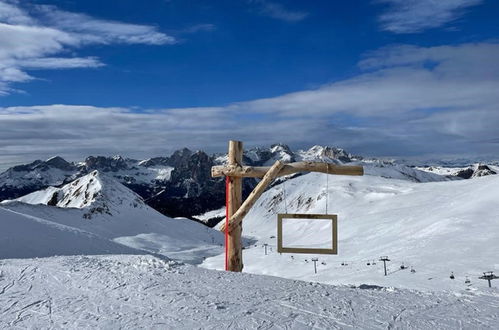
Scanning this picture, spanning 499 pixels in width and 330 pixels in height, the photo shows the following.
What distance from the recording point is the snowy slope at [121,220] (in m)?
100

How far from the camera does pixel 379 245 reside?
206ft

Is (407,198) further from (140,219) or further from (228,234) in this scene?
(228,234)

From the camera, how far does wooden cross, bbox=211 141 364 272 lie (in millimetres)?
13673

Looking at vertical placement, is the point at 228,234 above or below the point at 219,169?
below

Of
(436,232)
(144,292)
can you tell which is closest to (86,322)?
(144,292)

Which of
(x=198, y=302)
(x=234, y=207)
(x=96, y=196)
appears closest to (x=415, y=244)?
(x=234, y=207)

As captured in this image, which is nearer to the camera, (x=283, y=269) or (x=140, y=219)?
(x=283, y=269)

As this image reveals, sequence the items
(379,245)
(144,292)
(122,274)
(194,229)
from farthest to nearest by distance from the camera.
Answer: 1. (194,229)
2. (379,245)
3. (122,274)
4. (144,292)

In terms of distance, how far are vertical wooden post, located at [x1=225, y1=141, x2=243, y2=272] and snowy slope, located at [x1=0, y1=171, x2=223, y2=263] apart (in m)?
73.8

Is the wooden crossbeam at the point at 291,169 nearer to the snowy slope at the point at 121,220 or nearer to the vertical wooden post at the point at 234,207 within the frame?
the vertical wooden post at the point at 234,207

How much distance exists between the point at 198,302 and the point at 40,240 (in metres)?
23.8

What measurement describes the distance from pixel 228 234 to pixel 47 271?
538 centimetres

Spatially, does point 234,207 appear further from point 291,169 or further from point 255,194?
point 291,169

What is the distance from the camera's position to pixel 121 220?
138625mm
